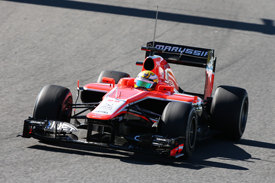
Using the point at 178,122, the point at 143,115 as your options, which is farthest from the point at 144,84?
the point at 178,122

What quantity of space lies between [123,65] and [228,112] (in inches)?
235

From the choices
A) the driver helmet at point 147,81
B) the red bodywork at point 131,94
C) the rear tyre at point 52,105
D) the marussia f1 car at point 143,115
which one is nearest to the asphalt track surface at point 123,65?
the marussia f1 car at point 143,115

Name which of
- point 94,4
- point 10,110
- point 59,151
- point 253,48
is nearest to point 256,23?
point 253,48

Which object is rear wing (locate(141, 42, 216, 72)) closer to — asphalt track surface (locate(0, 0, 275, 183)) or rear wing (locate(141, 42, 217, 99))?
rear wing (locate(141, 42, 217, 99))

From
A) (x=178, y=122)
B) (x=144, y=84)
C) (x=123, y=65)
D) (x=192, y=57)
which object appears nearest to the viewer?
(x=178, y=122)

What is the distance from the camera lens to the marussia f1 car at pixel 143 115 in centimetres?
753

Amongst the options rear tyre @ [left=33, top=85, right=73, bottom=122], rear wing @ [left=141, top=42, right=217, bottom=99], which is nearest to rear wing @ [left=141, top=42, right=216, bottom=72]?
A: rear wing @ [left=141, top=42, right=217, bottom=99]

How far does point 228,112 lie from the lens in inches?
365

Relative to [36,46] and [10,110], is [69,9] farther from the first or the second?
[10,110]

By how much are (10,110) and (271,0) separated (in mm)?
16897

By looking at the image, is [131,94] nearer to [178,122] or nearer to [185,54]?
[178,122]

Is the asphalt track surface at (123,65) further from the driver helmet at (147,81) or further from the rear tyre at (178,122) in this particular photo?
the driver helmet at (147,81)

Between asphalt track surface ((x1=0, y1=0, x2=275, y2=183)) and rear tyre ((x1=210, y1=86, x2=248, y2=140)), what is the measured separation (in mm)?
242

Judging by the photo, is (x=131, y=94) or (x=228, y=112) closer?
(x=131, y=94)
